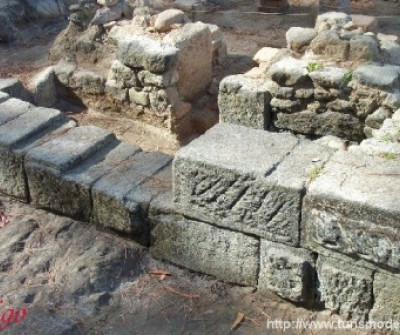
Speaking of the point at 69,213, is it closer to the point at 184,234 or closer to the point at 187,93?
the point at 184,234

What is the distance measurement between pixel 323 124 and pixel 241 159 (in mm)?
1887

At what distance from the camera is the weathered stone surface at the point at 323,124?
194 inches

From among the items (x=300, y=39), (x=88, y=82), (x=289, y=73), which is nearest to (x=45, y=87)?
(x=88, y=82)

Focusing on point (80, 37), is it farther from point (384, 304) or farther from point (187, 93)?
point (384, 304)

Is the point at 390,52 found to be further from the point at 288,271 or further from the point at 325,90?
the point at 288,271

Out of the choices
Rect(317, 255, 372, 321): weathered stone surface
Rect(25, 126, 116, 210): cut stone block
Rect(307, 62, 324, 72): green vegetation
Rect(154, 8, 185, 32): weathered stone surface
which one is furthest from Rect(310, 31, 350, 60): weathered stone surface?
Rect(317, 255, 372, 321): weathered stone surface

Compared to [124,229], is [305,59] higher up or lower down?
higher up

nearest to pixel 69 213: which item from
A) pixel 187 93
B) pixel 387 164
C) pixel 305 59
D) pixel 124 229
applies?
pixel 124 229

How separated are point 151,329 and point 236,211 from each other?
74cm

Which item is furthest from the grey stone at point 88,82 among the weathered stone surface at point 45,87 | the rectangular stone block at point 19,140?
the rectangular stone block at point 19,140

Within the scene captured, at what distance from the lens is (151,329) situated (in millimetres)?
3326

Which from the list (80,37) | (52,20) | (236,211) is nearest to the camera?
(236,211)

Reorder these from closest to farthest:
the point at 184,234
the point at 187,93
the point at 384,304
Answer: the point at 384,304 → the point at 184,234 → the point at 187,93

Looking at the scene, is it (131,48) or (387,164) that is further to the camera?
(131,48)
